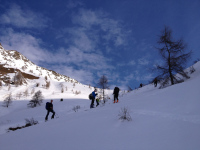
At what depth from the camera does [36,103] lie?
2792cm

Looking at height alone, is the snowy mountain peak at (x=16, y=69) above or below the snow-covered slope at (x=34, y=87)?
above

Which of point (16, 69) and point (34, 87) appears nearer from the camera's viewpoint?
point (34, 87)

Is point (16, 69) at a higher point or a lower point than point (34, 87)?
higher

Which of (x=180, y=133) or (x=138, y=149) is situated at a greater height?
(x=180, y=133)

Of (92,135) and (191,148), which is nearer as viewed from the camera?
(191,148)

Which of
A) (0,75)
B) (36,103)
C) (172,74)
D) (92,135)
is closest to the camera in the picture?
(92,135)

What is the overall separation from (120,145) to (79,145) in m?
0.95

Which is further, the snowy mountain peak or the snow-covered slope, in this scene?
the snowy mountain peak

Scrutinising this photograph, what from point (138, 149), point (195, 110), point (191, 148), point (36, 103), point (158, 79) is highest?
point (158, 79)

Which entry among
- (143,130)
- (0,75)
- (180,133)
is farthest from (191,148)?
(0,75)

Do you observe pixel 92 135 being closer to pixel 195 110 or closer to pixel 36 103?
pixel 195 110

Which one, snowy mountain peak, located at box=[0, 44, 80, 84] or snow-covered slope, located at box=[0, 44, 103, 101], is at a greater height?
snowy mountain peak, located at box=[0, 44, 80, 84]

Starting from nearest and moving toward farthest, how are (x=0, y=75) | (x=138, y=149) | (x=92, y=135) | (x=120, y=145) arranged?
(x=138, y=149), (x=120, y=145), (x=92, y=135), (x=0, y=75)

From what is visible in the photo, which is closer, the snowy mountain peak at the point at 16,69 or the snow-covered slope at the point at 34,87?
the snow-covered slope at the point at 34,87
